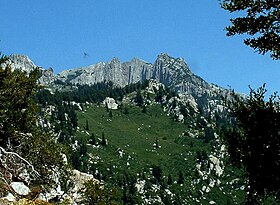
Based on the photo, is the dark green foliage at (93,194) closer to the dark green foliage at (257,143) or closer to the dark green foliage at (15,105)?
the dark green foliage at (15,105)

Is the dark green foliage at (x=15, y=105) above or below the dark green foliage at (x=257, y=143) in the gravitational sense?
above

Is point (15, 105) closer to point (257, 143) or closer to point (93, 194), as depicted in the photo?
point (93, 194)

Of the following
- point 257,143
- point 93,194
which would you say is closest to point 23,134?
point 93,194

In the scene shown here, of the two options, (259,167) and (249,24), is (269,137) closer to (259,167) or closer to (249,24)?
(259,167)

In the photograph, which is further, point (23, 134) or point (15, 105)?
point (15, 105)

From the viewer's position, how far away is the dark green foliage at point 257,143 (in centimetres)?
2028

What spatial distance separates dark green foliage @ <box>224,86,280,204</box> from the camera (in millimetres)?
20281

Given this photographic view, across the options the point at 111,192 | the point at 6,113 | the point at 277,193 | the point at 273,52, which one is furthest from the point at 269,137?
the point at 111,192

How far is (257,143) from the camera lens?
21125 mm

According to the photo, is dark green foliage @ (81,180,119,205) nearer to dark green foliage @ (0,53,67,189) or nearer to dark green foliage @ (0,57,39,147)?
dark green foliage @ (0,53,67,189)

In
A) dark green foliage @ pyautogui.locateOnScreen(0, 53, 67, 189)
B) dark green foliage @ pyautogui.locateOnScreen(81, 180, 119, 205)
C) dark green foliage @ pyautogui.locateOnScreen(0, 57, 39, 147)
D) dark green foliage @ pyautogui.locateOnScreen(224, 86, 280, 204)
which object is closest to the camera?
dark green foliage @ pyautogui.locateOnScreen(224, 86, 280, 204)

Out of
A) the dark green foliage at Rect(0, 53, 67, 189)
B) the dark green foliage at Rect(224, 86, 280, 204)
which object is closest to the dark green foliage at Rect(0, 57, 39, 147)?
the dark green foliage at Rect(0, 53, 67, 189)

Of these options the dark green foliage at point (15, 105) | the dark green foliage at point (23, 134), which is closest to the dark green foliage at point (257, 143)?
the dark green foliage at point (23, 134)

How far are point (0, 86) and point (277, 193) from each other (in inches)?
1378
